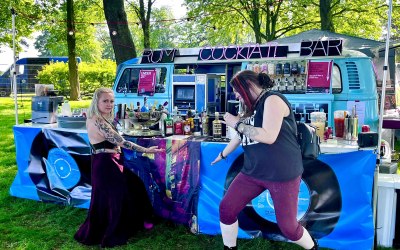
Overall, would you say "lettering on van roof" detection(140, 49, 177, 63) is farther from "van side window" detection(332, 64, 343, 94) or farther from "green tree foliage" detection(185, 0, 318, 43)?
"green tree foliage" detection(185, 0, 318, 43)

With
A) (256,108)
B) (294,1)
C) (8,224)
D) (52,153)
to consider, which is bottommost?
(8,224)

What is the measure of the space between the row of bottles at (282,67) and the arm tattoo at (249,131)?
145 inches

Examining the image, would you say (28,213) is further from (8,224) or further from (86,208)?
(86,208)

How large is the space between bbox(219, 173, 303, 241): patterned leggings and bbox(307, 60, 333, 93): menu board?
3398 millimetres

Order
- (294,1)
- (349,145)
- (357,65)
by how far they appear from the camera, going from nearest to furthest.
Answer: (349,145) → (357,65) → (294,1)

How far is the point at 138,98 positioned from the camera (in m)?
7.29

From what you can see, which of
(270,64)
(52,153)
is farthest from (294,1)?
(52,153)

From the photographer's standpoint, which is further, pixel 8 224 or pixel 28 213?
pixel 28 213

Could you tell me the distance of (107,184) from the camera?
3811mm

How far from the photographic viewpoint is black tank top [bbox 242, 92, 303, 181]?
276cm

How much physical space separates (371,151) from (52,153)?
3692mm

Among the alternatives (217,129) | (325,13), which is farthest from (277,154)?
(325,13)

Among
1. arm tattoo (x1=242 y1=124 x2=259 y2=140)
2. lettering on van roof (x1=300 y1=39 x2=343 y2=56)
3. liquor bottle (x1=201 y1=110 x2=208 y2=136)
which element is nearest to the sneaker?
liquor bottle (x1=201 y1=110 x2=208 y2=136)

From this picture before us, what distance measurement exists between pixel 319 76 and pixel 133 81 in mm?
3374
